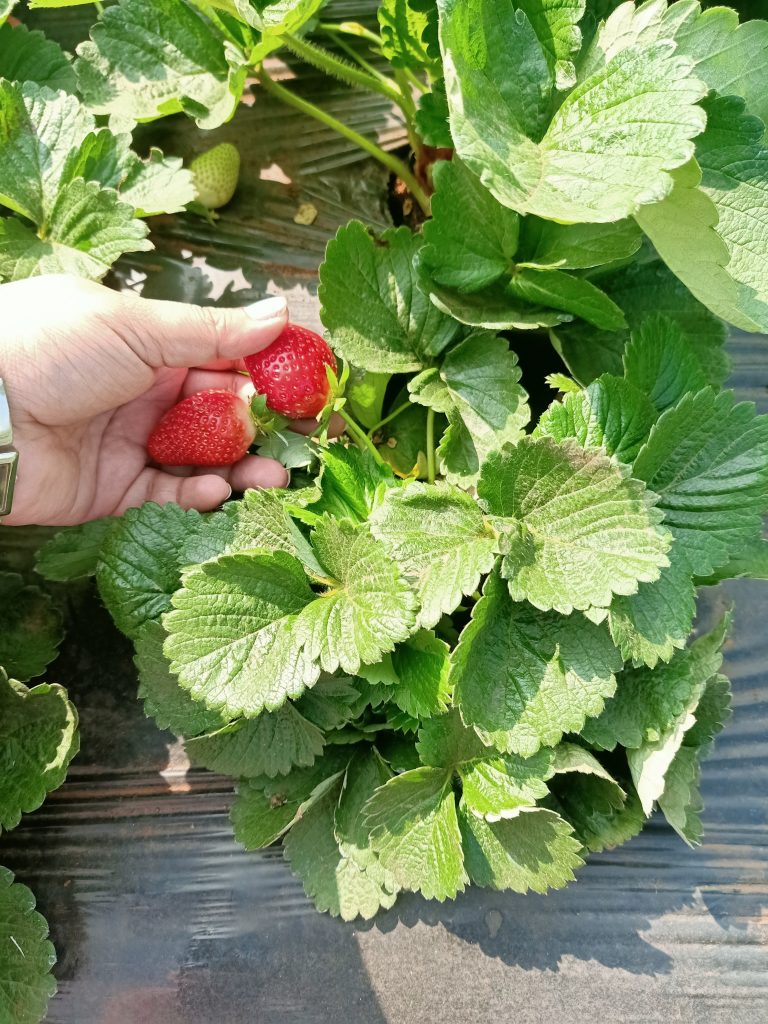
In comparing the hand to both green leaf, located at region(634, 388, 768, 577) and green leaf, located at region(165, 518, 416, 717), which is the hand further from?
green leaf, located at region(634, 388, 768, 577)

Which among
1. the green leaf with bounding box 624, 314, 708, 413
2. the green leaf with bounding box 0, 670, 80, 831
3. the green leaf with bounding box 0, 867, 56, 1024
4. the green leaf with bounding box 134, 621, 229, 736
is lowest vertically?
Answer: the green leaf with bounding box 0, 867, 56, 1024

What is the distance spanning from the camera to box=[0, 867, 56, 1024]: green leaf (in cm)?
102

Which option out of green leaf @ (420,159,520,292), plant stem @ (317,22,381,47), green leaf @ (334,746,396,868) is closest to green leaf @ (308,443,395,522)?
green leaf @ (420,159,520,292)

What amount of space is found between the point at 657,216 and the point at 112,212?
681 millimetres

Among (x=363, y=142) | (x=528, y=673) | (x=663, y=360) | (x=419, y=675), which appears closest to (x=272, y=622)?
(x=419, y=675)

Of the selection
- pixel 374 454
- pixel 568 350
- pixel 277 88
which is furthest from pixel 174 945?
pixel 277 88

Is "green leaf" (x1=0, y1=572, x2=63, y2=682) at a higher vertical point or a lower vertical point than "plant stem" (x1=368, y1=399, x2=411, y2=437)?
lower

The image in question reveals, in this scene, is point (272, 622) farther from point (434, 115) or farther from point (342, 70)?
point (342, 70)

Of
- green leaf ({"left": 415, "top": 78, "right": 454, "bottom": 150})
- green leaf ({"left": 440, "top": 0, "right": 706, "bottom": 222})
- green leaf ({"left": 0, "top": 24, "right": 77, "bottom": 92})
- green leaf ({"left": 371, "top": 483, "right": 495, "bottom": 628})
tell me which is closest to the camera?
green leaf ({"left": 440, "top": 0, "right": 706, "bottom": 222})

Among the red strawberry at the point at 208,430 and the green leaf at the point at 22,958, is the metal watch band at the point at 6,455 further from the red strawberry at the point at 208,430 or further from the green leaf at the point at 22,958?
the green leaf at the point at 22,958

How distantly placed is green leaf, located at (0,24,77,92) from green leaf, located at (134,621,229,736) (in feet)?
2.65

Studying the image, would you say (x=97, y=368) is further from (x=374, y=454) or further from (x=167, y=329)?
(x=374, y=454)

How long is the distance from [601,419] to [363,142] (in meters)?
0.62

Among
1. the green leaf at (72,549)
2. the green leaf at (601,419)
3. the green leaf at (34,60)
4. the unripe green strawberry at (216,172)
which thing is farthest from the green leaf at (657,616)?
the green leaf at (34,60)
